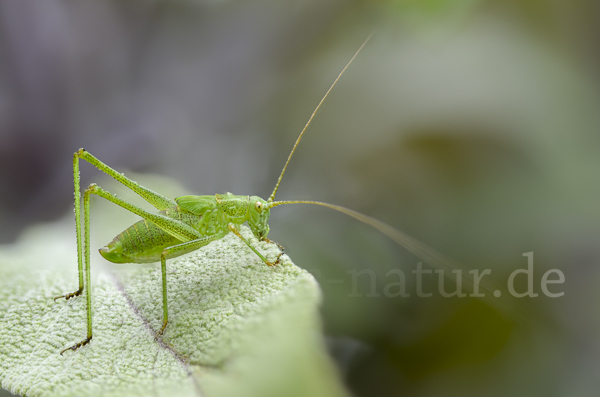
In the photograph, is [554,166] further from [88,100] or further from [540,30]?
[88,100]

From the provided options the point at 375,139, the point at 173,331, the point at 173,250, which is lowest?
the point at 173,331

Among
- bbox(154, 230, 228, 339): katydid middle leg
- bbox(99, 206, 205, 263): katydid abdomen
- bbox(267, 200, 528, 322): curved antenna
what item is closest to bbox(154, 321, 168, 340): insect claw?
bbox(154, 230, 228, 339): katydid middle leg

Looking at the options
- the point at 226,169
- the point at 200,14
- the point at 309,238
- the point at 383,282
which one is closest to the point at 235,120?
the point at 226,169

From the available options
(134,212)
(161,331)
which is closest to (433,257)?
(161,331)

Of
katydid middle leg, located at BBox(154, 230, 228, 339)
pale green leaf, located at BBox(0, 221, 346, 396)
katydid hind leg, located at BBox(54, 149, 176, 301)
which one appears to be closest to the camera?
pale green leaf, located at BBox(0, 221, 346, 396)

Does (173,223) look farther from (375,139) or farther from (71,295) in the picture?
(375,139)

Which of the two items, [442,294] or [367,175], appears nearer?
[442,294]

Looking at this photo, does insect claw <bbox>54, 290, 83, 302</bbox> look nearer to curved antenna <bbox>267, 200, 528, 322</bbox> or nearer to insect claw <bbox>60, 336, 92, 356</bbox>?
insect claw <bbox>60, 336, 92, 356</bbox>
